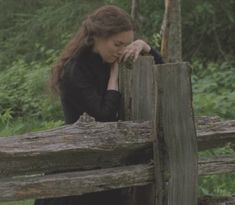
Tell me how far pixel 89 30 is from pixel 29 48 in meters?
8.52

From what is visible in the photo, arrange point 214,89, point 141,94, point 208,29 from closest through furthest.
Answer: point 141,94 → point 214,89 → point 208,29

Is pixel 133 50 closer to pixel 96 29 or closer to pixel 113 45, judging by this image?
pixel 113 45

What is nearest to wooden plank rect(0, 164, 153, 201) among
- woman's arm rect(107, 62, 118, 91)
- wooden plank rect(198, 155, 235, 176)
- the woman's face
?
wooden plank rect(198, 155, 235, 176)

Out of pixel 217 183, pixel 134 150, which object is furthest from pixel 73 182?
pixel 217 183

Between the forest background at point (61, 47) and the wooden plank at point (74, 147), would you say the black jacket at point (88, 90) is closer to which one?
the wooden plank at point (74, 147)

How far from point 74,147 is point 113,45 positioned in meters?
0.70

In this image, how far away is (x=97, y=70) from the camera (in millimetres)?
3584

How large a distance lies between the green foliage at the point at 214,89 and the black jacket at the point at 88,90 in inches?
125

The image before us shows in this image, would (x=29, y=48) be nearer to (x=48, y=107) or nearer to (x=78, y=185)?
(x=48, y=107)

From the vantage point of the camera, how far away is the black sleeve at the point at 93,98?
3.46m

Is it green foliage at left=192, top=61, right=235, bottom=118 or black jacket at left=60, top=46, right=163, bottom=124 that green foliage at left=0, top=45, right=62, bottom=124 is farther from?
black jacket at left=60, top=46, right=163, bottom=124

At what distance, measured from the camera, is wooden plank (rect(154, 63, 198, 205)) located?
10.5 feet

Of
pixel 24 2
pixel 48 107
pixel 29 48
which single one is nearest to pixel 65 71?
pixel 48 107

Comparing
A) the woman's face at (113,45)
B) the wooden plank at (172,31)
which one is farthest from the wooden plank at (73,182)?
the wooden plank at (172,31)
